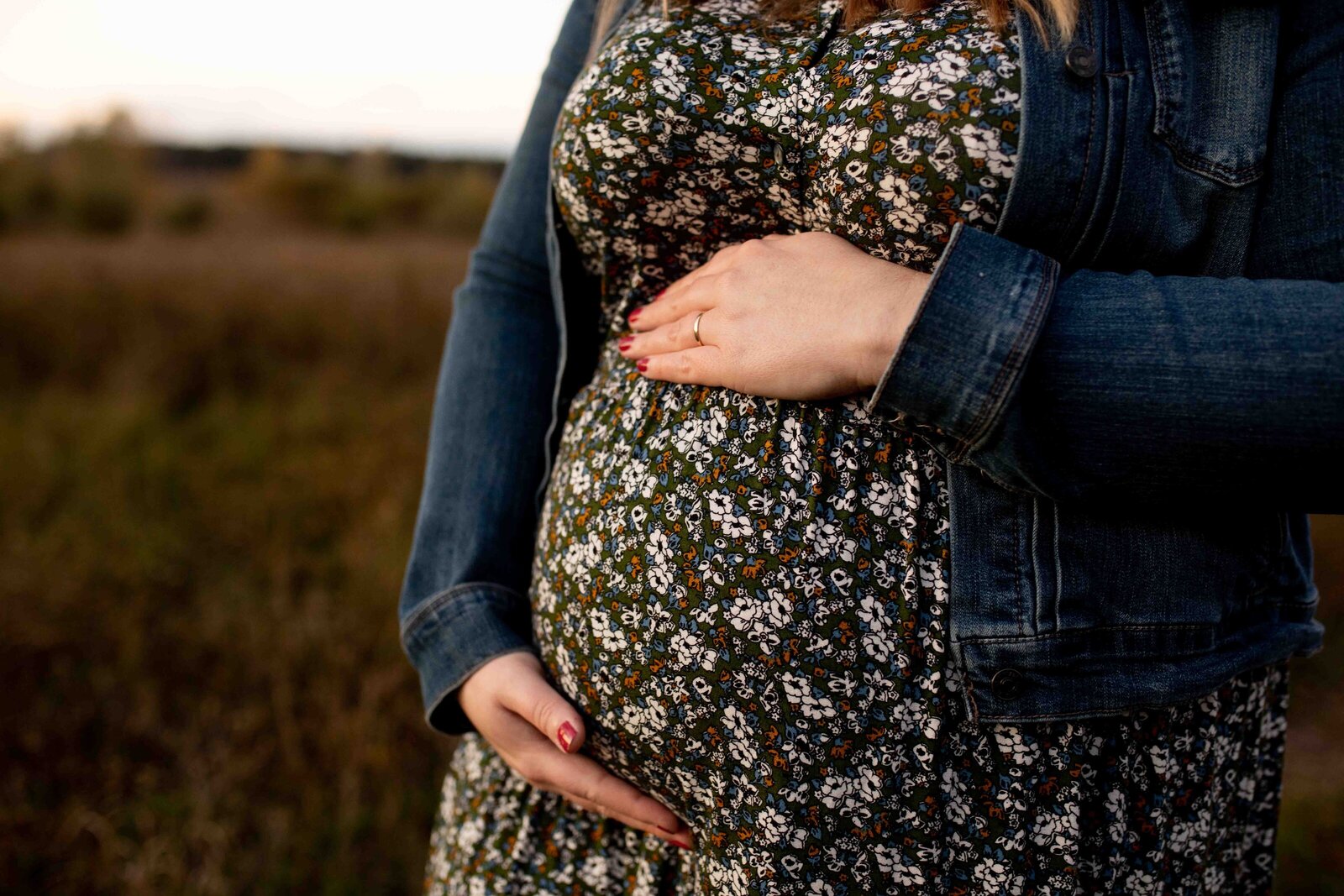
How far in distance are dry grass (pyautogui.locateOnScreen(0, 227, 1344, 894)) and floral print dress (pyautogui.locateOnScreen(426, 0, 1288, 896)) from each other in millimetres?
1871

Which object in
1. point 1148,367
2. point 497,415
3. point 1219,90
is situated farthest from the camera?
point 497,415

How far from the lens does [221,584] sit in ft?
11.3

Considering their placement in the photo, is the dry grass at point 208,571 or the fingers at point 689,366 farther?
the dry grass at point 208,571

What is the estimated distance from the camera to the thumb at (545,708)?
3.17 feet

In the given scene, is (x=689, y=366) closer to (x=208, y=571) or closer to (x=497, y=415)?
(x=497, y=415)

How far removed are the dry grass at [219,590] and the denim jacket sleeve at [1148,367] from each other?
2.23 m

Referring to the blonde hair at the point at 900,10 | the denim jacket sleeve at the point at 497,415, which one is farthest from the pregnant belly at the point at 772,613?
the blonde hair at the point at 900,10

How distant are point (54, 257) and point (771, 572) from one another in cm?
659

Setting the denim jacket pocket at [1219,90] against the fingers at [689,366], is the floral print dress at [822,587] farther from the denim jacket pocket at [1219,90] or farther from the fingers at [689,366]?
the denim jacket pocket at [1219,90]

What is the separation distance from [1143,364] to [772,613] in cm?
38

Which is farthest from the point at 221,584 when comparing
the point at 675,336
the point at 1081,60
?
the point at 1081,60

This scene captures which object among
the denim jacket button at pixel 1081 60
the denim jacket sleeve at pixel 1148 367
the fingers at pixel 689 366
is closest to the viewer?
the denim jacket sleeve at pixel 1148 367

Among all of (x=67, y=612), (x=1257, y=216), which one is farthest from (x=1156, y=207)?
(x=67, y=612)

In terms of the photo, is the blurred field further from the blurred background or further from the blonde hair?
the blonde hair
